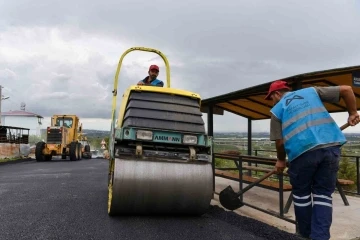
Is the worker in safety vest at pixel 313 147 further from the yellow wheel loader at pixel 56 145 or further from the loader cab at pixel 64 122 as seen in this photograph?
the loader cab at pixel 64 122

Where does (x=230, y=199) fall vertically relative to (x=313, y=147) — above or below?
below

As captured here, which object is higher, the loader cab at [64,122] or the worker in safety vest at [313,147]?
the loader cab at [64,122]

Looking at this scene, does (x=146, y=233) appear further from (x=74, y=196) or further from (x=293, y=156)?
(x=74, y=196)

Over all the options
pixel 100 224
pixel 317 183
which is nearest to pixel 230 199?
pixel 100 224

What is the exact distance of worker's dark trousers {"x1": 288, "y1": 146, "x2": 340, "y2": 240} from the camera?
344cm

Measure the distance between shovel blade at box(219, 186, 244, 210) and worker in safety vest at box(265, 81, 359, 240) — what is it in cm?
185

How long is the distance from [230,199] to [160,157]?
4.39ft

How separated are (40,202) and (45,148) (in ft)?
48.8

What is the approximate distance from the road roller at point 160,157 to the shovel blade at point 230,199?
0.57 metres

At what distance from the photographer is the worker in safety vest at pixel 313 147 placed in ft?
11.3

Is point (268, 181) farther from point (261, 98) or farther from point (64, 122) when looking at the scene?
point (64, 122)

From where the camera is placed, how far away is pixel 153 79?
21.0 feet

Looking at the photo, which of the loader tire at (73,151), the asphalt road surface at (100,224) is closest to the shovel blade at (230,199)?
the asphalt road surface at (100,224)

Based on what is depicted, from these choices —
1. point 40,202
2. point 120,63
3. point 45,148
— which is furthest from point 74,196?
point 45,148
